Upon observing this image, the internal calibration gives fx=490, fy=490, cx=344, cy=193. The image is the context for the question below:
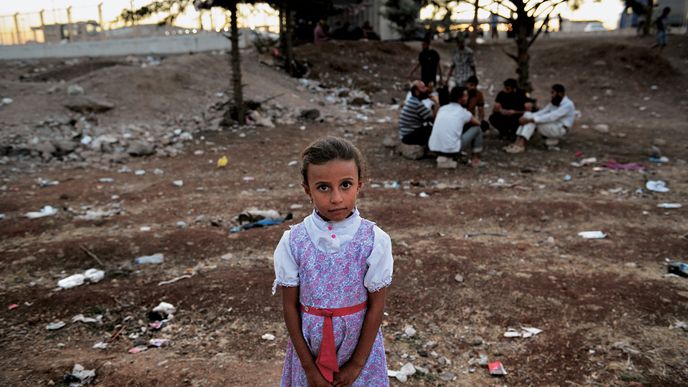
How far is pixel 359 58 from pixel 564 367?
14.5 meters

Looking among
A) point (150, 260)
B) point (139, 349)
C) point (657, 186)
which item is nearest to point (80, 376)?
point (139, 349)

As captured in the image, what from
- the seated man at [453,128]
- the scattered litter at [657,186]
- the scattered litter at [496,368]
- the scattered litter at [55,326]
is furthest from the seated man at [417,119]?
the scattered litter at [55,326]

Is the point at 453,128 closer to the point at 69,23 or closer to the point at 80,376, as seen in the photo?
the point at 80,376

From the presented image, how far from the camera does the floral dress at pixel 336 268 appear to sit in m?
1.58

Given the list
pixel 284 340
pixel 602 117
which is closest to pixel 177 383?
pixel 284 340

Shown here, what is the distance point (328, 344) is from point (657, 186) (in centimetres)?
571

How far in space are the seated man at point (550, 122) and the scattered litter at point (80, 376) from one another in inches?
258

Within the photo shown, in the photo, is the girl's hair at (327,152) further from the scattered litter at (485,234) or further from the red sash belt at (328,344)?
the scattered litter at (485,234)

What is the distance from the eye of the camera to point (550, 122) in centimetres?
776

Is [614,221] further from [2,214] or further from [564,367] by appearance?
[2,214]

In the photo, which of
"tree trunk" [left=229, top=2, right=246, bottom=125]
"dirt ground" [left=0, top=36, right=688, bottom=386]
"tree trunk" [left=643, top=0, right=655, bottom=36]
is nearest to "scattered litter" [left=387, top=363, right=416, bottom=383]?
"dirt ground" [left=0, top=36, right=688, bottom=386]

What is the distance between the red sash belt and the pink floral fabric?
1 cm

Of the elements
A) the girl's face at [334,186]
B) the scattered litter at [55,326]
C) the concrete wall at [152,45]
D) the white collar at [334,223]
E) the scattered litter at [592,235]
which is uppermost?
the concrete wall at [152,45]

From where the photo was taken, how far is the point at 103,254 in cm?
433
